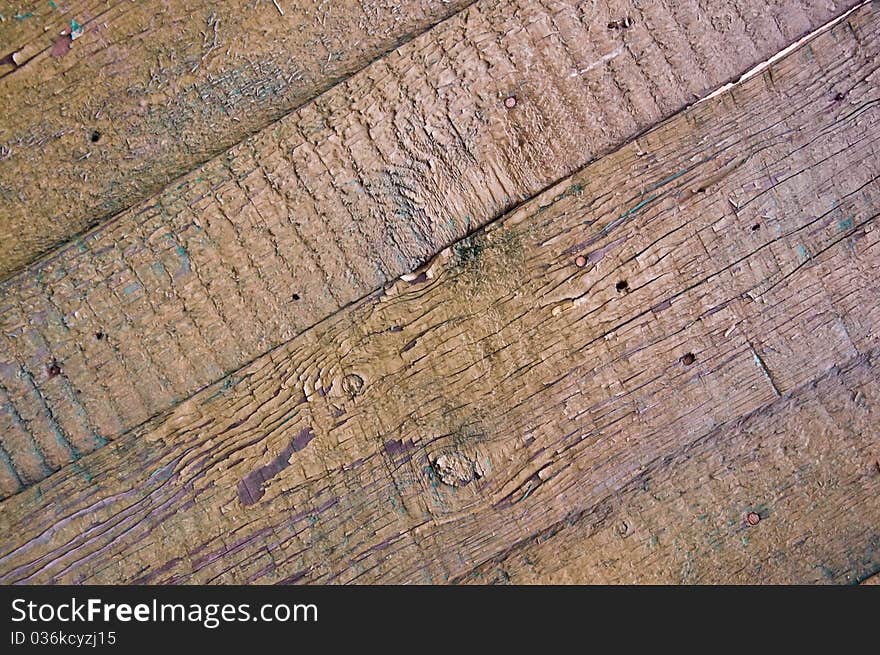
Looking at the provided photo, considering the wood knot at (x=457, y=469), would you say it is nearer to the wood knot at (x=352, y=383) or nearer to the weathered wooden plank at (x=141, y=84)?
the wood knot at (x=352, y=383)

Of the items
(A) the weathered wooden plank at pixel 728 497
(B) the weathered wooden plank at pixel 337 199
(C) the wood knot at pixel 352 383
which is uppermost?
(B) the weathered wooden plank at pixel 337 199

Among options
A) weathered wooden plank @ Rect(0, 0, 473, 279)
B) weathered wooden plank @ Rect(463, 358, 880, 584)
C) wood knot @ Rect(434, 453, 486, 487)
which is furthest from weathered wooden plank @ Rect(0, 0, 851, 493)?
weathered wooden plank @ Rect(463, 358, 880, 584)

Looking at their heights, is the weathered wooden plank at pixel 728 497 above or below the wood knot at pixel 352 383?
below

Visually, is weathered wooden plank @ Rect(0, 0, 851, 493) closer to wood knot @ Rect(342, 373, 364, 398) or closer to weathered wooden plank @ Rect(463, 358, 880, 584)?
wood knot @ Rect(342, 373, 364, 398)

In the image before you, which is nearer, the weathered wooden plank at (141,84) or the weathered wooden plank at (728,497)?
the weathered wooden plank at (141,84)

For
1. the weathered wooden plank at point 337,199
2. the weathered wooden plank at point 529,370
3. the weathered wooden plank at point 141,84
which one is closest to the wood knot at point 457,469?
A: the weathered wooden plank at point 529,370

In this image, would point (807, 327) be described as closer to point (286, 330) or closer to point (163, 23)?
point (286, 330)

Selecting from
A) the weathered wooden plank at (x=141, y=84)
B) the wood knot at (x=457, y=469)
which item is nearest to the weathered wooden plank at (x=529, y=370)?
the wood knot at (x=457, y=469)
